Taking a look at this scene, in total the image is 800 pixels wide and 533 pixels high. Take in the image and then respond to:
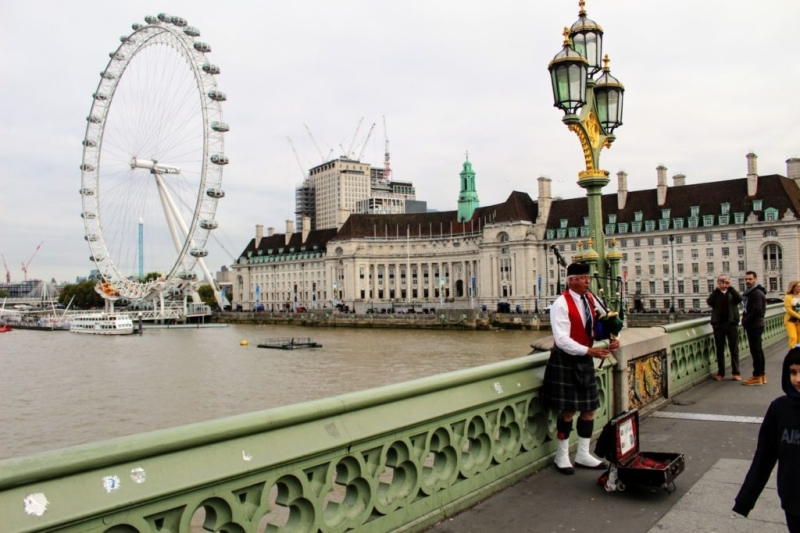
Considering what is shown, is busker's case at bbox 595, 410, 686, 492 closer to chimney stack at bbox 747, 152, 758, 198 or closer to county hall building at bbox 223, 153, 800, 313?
county hall building at bbox 223, 153, 800, 313

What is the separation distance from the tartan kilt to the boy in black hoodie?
2.72m

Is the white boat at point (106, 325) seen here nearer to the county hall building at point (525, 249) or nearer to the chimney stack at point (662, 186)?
the county hall building at point (525, 249)

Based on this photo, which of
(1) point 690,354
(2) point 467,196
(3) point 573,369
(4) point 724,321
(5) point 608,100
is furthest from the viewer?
(2) point 467,196

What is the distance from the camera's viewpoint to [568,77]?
959 cm

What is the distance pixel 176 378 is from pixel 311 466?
3749cm

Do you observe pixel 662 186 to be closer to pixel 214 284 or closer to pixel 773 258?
pixel 773 258

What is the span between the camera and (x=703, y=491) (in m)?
5.68

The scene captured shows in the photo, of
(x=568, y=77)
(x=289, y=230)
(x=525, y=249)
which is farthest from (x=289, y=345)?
(x=289, y=230)

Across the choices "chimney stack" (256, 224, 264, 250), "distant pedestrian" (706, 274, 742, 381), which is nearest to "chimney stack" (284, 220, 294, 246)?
"chimney stack" (256, 224, 264, 250)

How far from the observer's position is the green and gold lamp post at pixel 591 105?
9.60m

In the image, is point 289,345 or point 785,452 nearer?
point 785,452

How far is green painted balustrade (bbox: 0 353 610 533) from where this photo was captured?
9.86 feet

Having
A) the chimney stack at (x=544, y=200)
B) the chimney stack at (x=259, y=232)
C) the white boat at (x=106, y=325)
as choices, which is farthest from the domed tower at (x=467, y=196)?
the white boat at (x=106, y=325)

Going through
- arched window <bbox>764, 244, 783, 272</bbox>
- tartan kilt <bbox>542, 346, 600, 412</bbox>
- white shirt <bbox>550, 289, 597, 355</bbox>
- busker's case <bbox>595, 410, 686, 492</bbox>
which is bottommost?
busker's case <bbox>595, 410, 686, 492</bbox>
